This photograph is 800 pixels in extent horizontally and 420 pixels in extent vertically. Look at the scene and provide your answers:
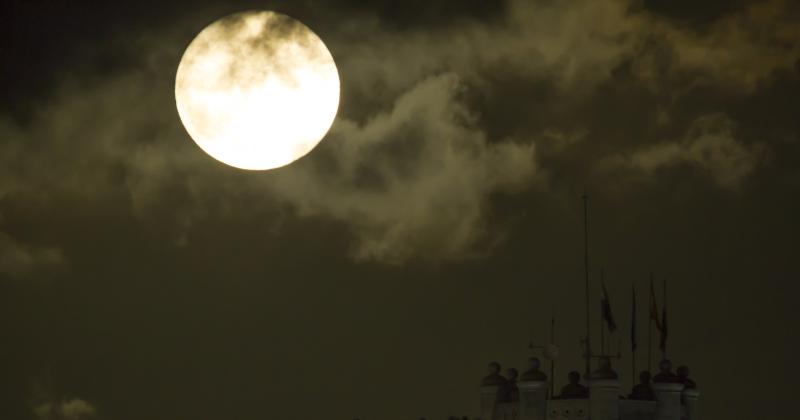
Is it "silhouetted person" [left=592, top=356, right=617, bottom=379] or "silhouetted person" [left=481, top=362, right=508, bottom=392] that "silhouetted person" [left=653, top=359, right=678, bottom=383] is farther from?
"silhouetted person" [left=481, top=362, right=508, bottom=392]

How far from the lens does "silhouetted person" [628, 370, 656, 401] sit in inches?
6708

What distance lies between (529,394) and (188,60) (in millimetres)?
37365

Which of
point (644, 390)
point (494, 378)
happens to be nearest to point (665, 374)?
point (644, 390)

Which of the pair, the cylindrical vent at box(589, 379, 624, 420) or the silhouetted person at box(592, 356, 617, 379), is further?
the silhouetted person at box(592, 356, 617, 379)

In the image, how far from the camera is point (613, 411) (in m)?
168

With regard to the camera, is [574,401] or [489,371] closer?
[574,401]

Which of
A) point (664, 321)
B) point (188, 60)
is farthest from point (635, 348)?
point (188, 60)

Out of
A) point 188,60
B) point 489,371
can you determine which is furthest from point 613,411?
point 188,60

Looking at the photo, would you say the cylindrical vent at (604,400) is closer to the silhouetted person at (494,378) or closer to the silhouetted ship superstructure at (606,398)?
the silhouetted ship superstructure at (606,398)

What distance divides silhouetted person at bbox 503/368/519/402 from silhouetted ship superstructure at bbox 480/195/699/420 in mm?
113

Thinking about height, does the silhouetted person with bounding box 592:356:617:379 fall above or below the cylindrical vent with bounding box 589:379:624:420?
above

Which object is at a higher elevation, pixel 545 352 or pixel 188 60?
pixel 188 60

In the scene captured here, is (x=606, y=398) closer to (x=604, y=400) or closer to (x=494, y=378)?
(x=604, y=400)

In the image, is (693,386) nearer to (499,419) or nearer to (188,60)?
(499,419)
